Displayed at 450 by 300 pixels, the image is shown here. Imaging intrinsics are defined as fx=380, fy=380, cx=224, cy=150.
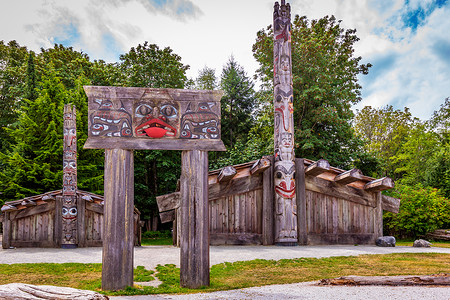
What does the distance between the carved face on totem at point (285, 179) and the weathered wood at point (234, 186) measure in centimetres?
77

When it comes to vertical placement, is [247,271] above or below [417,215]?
below

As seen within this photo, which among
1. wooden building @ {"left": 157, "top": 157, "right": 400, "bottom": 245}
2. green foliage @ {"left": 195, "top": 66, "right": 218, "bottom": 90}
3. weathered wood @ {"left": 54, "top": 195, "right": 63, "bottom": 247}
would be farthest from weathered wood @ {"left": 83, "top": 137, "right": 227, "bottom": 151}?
green foliage @ {"left": 195, "top": 66, "right": 218, "bottom": 90}

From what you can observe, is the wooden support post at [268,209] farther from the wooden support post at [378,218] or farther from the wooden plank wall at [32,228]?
the wooden plank wall at [32,228]

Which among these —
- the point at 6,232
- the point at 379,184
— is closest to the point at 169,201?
the point at 6,232

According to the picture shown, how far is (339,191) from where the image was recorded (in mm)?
14172

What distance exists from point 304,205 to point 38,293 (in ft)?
35.0

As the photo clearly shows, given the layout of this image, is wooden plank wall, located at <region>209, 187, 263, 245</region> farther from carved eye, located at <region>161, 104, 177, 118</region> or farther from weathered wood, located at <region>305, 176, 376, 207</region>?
carved eye, located at <region>161, 104, 177, 118</region>

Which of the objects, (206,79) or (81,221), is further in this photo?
(206,79)

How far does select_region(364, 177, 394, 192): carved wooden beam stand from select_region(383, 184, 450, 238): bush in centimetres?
585

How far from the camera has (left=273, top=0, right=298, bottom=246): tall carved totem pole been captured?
42.8 ft

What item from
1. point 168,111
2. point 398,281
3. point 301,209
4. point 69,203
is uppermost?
point 168,111

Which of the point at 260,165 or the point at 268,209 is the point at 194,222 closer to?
the point at 260,165

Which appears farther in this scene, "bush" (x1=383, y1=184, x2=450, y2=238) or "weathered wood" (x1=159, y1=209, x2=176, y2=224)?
"bush" (x1=383, y1=184, x2=450, y2=238)

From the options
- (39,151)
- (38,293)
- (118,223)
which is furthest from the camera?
(39,151)
